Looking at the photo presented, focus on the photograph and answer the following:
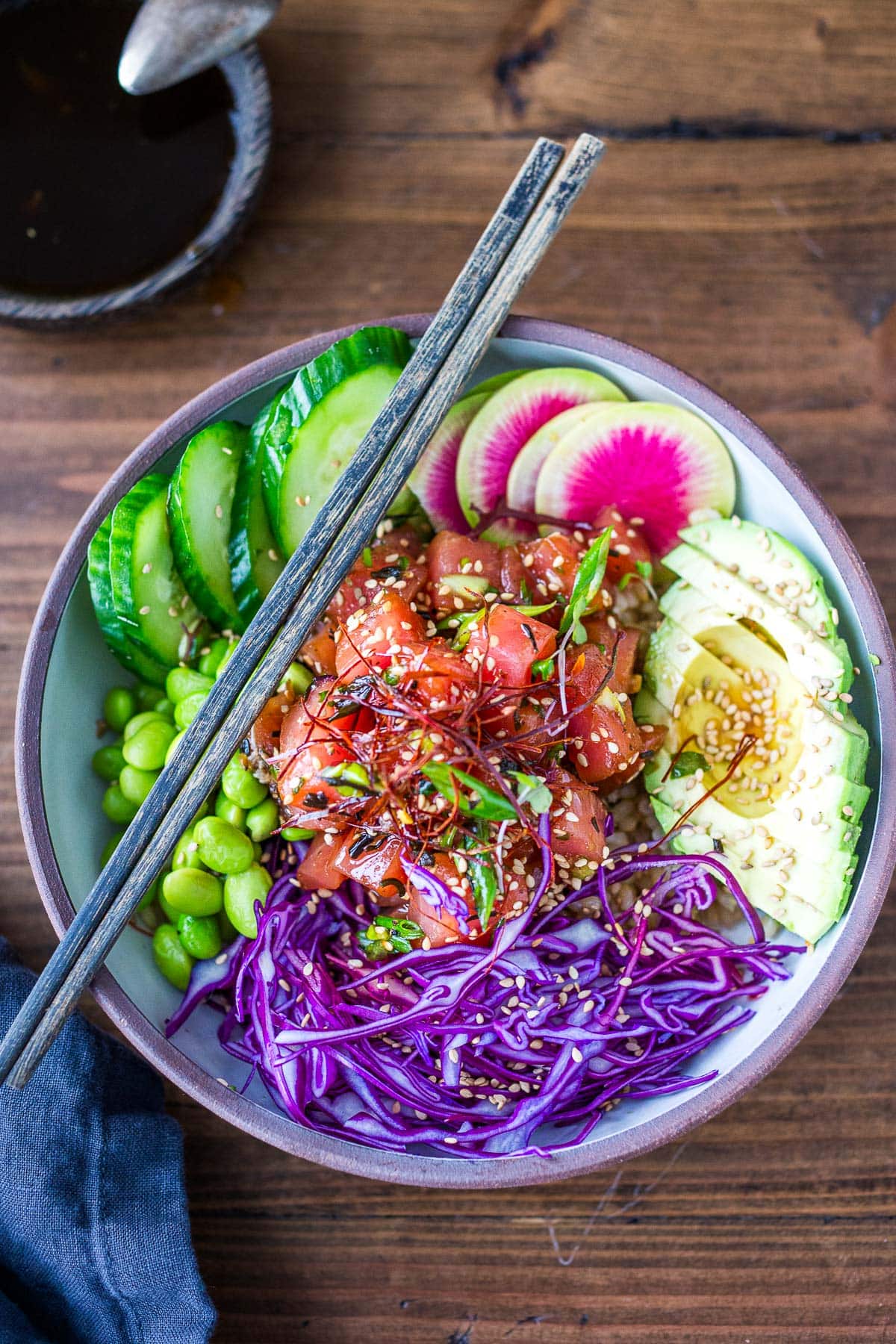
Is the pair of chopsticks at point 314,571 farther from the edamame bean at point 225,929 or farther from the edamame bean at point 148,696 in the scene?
the edamame bean at point 148,696

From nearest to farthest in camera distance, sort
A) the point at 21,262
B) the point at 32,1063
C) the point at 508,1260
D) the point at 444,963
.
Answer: the point at 32,1063 → the point at 444,963 → the point at 508,1260 → the point at 21,262

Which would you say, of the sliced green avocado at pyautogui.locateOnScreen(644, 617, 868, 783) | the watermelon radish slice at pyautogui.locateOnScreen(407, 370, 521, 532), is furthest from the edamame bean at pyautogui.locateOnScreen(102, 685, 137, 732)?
the sliced green avocado at pyautogui.locateOnScreen(644, 617, 868, 783)

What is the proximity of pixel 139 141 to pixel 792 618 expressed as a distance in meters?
2.04

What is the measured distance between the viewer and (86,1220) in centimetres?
222

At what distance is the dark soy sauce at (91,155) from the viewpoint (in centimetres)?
268

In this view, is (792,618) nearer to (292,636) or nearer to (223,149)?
(292,636)

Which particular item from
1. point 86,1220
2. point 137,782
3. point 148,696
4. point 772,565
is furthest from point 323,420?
point 86,1220

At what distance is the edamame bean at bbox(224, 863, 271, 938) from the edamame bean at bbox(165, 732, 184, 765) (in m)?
0.29

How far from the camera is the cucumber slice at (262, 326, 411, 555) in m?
2.15

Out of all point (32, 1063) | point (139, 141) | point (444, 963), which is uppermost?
point (139, 141)

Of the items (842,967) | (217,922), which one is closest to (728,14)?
(842,967)

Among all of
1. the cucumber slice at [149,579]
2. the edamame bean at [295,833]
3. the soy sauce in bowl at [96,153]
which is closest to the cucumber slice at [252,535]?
the cucumber slice at [149,579]

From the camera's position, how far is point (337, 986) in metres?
2.23

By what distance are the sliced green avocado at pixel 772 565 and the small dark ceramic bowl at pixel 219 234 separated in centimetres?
137
